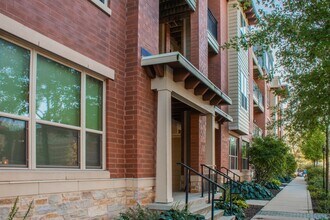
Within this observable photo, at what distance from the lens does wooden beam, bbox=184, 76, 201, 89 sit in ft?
28.3

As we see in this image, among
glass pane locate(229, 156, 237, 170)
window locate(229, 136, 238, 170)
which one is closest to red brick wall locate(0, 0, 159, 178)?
window locate(229, 136, 238, 170)

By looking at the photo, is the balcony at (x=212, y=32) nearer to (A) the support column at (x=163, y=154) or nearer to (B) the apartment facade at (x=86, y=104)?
(B) the apartment facade at (x=86, y=104)

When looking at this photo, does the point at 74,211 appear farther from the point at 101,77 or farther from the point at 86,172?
the point at 101,77

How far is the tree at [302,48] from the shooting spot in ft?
25.1

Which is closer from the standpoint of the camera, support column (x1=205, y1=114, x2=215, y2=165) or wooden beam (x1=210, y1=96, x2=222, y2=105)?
wooden beam (x1=210, y1=96, x2=222, y2=105)

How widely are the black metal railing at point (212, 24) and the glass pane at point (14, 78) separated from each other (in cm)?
1030

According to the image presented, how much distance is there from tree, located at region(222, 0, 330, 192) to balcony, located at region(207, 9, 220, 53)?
367 centimetres

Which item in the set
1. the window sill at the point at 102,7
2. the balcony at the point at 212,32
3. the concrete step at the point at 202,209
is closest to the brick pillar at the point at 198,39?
the balcony at the point at 212,32

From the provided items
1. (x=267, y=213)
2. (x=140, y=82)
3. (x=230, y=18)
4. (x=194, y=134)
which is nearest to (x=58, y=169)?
(x=140, y=82)

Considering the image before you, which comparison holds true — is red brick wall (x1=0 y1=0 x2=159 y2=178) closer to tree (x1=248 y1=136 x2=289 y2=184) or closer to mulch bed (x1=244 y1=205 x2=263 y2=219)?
mulch bed (x1=244 y1=205 x2=263 y2=219)

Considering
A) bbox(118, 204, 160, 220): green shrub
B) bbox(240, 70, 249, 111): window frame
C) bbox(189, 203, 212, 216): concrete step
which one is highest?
bbox(240, 70, 249, 111): window frame

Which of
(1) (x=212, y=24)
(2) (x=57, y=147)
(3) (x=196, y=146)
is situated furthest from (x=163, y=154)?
(1) (x=212, y=24)

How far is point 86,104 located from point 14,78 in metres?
1.69

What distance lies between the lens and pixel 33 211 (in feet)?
16.1
